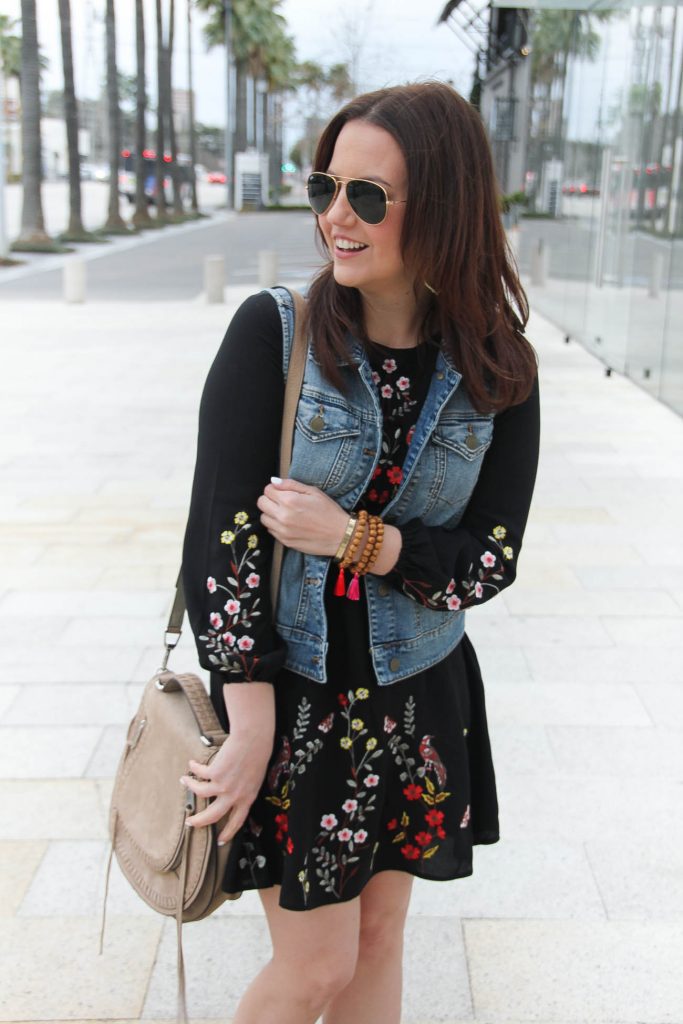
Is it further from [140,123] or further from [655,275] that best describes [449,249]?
[140,123]

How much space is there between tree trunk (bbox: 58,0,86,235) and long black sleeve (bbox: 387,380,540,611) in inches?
1212

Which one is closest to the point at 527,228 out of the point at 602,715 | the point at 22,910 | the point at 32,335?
the point at 32,335

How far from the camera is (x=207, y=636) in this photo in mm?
1705

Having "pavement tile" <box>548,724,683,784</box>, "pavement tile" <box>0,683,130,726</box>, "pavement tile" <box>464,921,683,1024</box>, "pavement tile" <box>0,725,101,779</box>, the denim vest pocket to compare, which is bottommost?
"pavement tile" <box>0,683,130,726</box>

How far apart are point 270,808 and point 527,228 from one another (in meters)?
18.3

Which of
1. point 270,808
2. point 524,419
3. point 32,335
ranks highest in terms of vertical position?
point 524,419

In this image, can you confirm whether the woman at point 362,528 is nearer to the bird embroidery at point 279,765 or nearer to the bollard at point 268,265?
the bird embroidery at point 279,765

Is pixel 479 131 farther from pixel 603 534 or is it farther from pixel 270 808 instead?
pixel 603 534

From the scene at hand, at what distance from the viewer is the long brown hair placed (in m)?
1.70

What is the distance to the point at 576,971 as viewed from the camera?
2.72 m

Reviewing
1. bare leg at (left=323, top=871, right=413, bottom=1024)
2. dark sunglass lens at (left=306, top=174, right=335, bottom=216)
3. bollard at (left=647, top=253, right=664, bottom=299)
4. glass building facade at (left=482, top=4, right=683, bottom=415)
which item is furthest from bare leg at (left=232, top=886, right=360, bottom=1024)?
bollard at (left=647, top=253, right=664, bottom=299)

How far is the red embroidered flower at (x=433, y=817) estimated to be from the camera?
74.8 inches

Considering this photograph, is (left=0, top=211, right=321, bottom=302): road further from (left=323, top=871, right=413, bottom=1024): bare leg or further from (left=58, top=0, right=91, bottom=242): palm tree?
(left=323, top=871, right=413, bottom=1024): bare leg

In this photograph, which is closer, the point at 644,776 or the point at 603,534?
the point at 644,776
